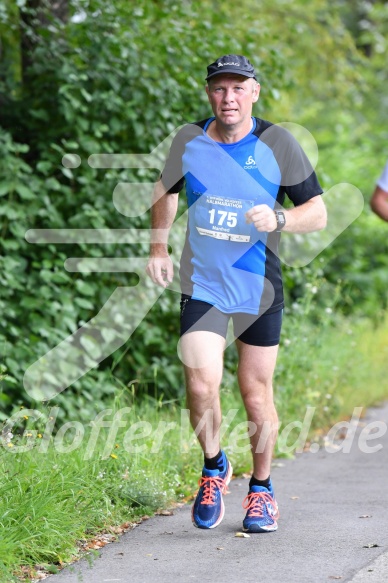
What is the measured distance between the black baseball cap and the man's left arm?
706 mm

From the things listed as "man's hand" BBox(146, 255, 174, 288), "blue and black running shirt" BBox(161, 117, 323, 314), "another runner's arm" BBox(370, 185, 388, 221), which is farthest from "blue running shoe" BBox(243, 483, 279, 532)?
"another runner's arm" BBox(370, 185, 388, 221)

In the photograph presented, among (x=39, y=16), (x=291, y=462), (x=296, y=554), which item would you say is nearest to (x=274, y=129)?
(x=296, y=554)

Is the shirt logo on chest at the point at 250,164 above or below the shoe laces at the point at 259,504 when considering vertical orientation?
above

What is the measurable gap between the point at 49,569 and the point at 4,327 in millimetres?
3377

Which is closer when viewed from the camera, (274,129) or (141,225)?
(274,129)

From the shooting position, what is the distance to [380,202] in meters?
5.42

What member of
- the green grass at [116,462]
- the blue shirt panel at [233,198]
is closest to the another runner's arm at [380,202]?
the blue shirt panel at [233,198]

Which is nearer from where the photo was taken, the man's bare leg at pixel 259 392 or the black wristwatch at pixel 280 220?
the black wristwatch at pixel 280 220

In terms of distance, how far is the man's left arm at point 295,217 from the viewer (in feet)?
15.5

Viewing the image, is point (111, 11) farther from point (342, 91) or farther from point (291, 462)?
point (342, 91)

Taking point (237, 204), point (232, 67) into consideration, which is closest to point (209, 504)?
point (237, 204)

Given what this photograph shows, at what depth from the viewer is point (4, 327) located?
7.66 m

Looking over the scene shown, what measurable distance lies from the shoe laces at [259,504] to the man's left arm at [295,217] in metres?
1.34

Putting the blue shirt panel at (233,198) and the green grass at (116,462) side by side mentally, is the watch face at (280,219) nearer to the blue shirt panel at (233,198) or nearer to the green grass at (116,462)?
the blue shirt panel at (233,198)
